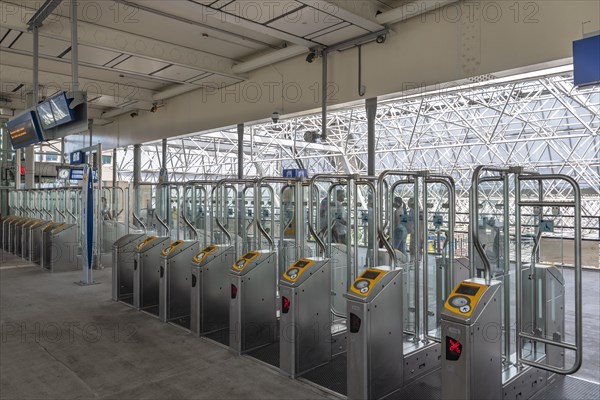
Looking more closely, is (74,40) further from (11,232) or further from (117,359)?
(11,232)

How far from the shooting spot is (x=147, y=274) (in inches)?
225

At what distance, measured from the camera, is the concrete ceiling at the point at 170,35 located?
4520 millimetres

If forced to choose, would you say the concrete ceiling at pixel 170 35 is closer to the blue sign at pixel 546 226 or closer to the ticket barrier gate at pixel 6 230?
the blue sign at pixel 546 226

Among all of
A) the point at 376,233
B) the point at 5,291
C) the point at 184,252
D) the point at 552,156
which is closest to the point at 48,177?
the point at 5,291

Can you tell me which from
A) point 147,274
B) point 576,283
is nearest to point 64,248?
point 147,274

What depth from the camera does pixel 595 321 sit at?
18.0 ft

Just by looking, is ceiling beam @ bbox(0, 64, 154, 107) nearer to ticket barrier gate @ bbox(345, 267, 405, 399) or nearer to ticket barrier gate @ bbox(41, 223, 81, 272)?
ticket barrier gate @ bbox(41, 223, 81, 272)

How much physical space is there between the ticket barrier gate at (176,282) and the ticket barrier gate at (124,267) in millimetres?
1178

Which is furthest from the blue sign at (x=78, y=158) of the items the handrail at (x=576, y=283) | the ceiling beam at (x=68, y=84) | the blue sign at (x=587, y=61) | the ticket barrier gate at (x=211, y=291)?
the blue sign at (x=587, y=61)

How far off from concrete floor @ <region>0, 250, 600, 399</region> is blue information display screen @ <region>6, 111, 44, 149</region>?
2127mm

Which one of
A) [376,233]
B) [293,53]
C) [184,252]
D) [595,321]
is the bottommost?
[595,321]

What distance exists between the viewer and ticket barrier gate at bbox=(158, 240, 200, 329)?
503 centimetres

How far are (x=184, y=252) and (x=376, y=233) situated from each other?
250cm

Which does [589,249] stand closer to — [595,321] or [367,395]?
[595,321]
